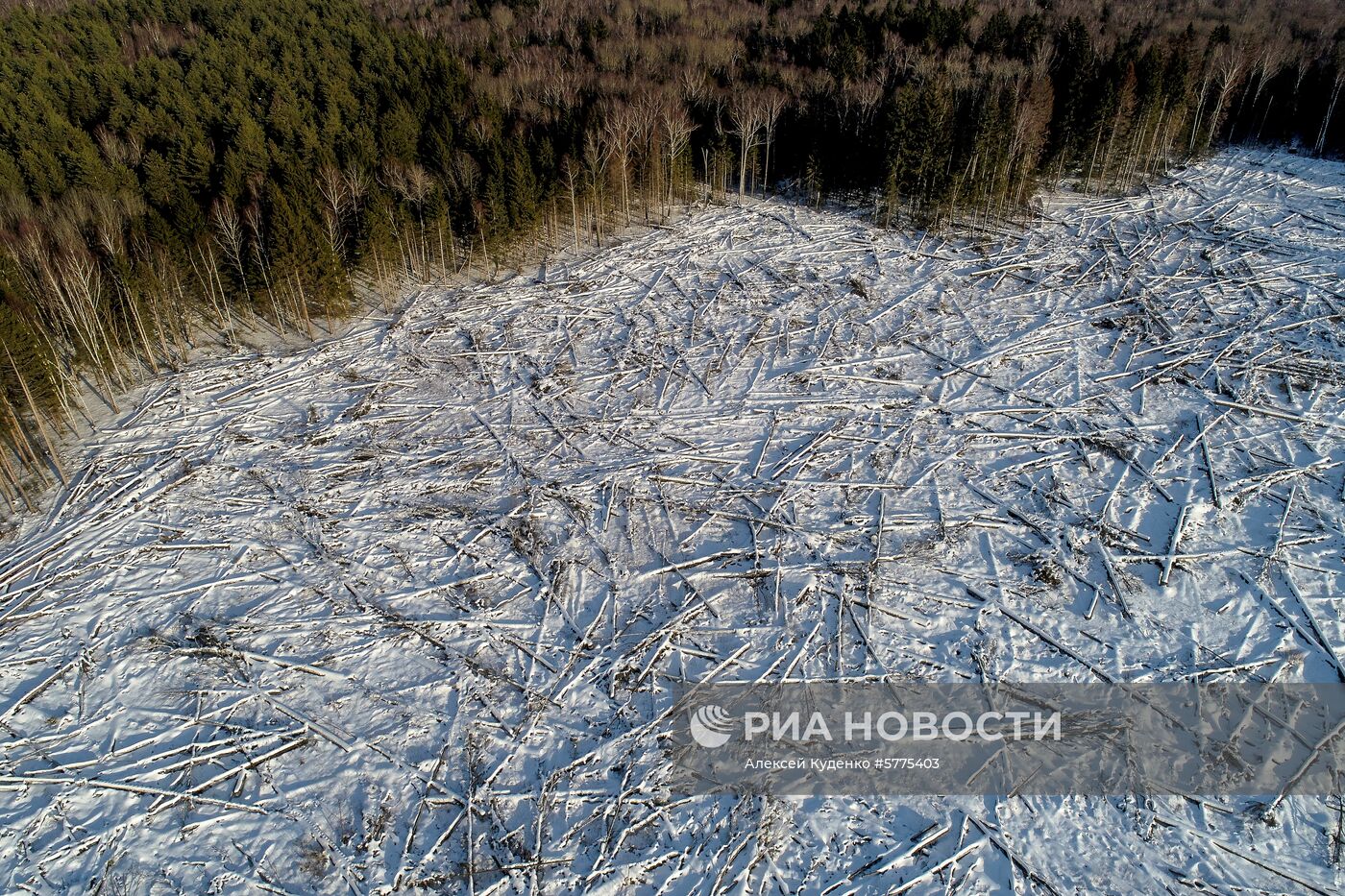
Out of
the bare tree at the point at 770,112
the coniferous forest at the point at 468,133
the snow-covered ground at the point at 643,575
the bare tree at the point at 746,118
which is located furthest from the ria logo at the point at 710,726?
the bare tree at the point at 770,112

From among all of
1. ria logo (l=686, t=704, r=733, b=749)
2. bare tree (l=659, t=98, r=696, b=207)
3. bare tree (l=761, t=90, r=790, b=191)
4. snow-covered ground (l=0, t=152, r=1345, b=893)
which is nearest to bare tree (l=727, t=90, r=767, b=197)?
bare tree (l=761, t=90, r=790, b=191)

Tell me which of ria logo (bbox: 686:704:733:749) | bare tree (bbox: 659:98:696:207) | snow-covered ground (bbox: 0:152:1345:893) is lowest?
ria logo (bbox: 686:704:733:749)

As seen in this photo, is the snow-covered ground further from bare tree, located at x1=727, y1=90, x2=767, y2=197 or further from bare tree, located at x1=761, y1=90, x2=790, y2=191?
bare tree, located at x1=761, y1=90, x2=790, y2=191

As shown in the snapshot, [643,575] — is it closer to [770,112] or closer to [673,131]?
[673,131]

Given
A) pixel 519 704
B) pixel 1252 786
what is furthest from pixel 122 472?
pixel 1252 786

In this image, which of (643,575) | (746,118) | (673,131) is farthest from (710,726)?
(746,118)

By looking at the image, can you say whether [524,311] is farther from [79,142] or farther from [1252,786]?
[1252,786]
